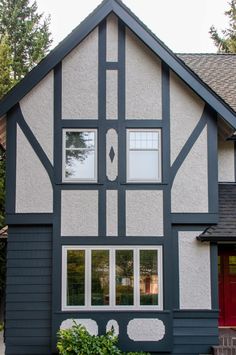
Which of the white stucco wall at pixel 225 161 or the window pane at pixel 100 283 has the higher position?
the white stucco wall at pixel 225 161

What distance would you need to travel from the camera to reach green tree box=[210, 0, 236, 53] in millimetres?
31548

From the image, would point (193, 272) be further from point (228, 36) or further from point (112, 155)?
point (228, 36)

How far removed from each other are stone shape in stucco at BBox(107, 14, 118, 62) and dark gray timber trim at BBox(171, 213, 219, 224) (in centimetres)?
403

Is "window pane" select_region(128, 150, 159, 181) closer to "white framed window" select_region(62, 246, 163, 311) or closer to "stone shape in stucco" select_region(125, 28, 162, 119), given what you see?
"stone shape in stucco" select_region(125, 28, 162, 119)

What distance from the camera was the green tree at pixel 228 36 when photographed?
31548 millimetres

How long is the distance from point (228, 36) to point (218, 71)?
17.3 metres

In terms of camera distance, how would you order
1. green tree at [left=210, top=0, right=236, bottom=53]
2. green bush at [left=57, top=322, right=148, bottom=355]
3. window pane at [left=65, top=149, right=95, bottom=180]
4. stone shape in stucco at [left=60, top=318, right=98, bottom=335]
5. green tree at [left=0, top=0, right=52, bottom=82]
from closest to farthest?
1. green bush at [left=57, top=322, right=148, bottom=355]
2. stone shape in stucco at [left=60, top=318, right=98, bottom=335]
3. window pane at [left=65, top=149, right=95, bottom=180]
4. green tree at [left=0, top=0, right=52, bottom=82]
5. green tree at [left=210, top=0, right=236, bottom=53]

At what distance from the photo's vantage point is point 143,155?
12164mm

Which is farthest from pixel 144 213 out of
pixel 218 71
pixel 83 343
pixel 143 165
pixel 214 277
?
pixel 218 71

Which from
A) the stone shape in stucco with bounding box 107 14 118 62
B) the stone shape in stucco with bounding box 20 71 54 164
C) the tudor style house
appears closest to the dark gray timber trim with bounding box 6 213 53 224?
the tudor style house

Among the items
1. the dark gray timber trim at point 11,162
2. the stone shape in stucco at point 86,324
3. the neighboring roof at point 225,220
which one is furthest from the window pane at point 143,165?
the stone shape in stucco at point 86,324

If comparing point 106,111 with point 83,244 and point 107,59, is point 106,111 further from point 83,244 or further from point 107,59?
point 83,244

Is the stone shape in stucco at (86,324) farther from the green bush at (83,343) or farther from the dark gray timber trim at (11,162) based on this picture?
the dark gray timber trim at (11,162)

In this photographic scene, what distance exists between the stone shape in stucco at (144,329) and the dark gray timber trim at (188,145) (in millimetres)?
3289
